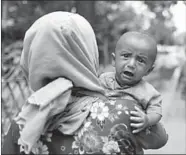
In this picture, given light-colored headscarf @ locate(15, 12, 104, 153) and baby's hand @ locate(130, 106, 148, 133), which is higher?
light-colored headscarf @ locate(15, 12, 104, 153)

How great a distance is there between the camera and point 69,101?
5.44 feet

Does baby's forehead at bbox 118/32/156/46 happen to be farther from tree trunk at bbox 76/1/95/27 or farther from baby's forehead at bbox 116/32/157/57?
tree trunk at bbox 76/1/95/27

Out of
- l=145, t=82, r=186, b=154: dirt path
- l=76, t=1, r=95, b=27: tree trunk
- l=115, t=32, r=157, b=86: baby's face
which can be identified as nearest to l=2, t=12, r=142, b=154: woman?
l=115, t=32, r=157, b=86: baby's face

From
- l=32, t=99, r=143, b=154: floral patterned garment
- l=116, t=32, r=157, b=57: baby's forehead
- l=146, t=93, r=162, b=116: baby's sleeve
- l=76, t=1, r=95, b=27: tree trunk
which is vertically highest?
l=116, t=32, r=157, b=57: baby's forehead

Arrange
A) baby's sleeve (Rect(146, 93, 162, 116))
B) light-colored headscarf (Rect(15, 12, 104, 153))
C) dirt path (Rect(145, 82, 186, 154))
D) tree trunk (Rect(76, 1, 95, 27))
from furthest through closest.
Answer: tree trunk (Rect(76, 1, 95, 27))
dirt path (Rect(145, 82, 186, 154))
baby's sleeve (Rect(146, 93, 162, 116))
light-colored headscarf (Rect(15, 12, 104, 153))

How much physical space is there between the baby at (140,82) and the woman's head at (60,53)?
0.39 feet

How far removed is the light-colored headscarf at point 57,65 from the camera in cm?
154

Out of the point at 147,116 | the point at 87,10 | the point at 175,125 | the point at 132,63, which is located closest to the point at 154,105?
the point at 147,116

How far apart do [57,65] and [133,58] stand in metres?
0.32

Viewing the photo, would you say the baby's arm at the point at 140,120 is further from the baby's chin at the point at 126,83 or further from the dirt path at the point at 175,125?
the dirt path at the point at 175,125

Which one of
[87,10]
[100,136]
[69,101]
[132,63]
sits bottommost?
[87,10]

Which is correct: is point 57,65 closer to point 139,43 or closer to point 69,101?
point 69,101

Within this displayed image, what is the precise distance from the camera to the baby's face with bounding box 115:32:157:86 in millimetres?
1672

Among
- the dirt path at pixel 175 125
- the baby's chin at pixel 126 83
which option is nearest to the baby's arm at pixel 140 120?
the baby's chin at pixel 126 83
